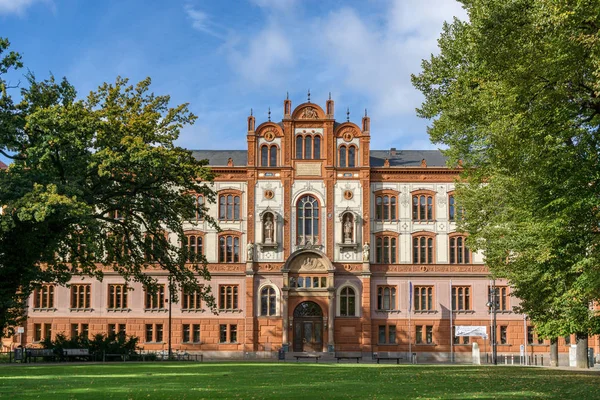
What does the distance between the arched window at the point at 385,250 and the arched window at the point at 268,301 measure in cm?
906

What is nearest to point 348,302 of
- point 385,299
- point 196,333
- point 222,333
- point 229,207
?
point 385,299

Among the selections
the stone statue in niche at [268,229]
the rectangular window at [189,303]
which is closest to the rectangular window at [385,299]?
the stone statue in niche at [268,229]

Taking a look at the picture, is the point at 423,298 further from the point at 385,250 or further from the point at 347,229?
the point at 347,229

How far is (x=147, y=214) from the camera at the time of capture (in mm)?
34844

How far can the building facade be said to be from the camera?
209 feet

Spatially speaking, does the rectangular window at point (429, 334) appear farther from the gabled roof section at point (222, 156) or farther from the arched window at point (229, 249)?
the gabled roof section at point (222, 156)

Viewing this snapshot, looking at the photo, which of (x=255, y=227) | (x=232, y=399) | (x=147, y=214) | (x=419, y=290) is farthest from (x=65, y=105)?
(x=419, y=290)

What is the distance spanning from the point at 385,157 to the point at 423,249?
29.0 ft

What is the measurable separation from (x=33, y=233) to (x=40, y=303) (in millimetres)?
38259

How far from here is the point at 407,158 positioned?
68.1 metres

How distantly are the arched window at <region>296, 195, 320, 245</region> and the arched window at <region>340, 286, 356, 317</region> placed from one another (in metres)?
4.64

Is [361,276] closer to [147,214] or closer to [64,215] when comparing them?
[147,214]

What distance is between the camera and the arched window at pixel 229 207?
6538 centimetres

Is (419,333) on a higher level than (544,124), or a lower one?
lower
